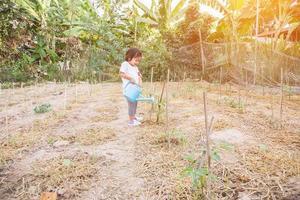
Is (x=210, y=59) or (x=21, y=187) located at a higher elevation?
(x=210, y=59)

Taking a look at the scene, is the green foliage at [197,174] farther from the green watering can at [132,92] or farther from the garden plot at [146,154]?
the green watering can at [132,92]

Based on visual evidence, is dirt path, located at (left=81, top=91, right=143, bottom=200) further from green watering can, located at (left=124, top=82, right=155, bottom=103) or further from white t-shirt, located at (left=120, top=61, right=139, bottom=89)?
white t-shirt, located at (left=120, top=61, right=139, bottom=89)

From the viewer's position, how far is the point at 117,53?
12.9 meters

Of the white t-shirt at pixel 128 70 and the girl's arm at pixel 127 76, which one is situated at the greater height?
the white t-shirt at pixel 128 70

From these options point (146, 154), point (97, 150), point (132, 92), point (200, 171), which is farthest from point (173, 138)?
point (200, 171)

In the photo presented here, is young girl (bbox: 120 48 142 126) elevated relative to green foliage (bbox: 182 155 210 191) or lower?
elevated

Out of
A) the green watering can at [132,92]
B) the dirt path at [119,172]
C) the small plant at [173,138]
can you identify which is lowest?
the dirt path at [119,172]

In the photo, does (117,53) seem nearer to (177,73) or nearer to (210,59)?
(177,73)

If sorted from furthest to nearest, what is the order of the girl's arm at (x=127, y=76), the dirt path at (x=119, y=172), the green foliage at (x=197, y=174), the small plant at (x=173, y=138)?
the girl's arm at (x=127, y=76) < the small plant at (x=173, y=138) < the dirt path at (x=119, y=172) < the green foliage at (x=197, y=174)

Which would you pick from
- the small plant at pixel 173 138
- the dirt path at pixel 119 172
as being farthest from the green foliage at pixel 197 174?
the small plant at pixel 173 138

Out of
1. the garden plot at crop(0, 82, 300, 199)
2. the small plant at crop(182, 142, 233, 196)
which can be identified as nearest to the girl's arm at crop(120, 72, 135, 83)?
the garden plot at crop(0, 82, 300, 199)

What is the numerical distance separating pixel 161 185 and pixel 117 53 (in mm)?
10483

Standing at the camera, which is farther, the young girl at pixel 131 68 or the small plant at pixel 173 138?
the young girl at pixel 131 68

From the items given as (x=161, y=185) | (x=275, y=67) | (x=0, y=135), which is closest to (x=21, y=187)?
(x=161, y=185)
